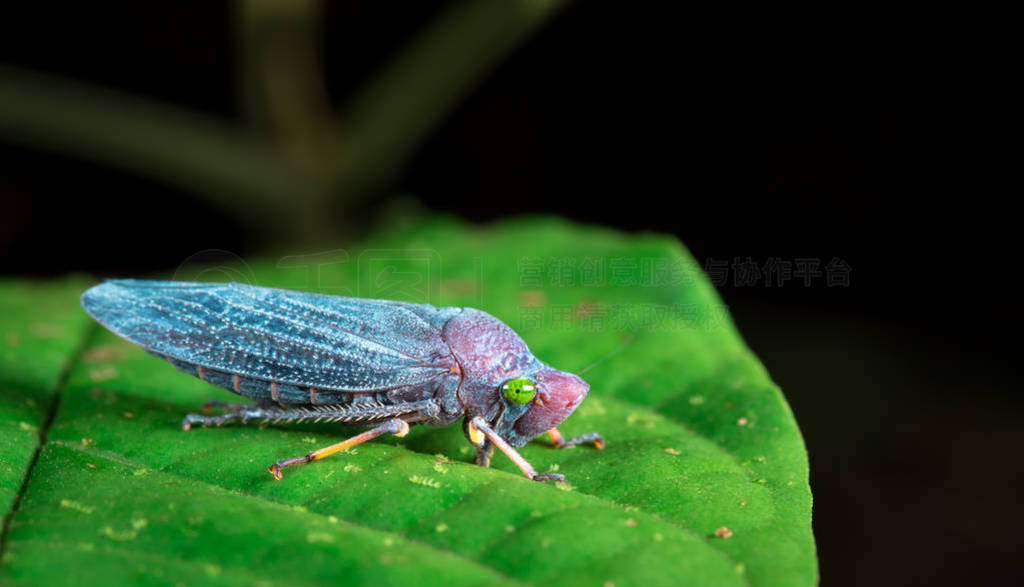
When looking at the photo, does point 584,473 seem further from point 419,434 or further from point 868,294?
point 868,294

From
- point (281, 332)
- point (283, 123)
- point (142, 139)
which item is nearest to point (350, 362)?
point (281, 332)

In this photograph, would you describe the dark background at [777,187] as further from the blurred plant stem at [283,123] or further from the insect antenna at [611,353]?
the insect antenna at [611,353]

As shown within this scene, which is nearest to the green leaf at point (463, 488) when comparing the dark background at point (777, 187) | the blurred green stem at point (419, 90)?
the blurred green stem at point (419, 90)

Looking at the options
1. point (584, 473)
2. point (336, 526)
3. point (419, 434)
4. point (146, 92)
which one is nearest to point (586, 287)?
point (419, 434)

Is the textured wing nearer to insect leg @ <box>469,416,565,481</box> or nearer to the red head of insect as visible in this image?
the red head of insect

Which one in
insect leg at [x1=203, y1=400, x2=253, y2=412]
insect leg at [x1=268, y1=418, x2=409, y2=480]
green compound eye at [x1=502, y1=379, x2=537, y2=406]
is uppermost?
green compound eye at [x1=502, y1=379, x2=537, y2=406]

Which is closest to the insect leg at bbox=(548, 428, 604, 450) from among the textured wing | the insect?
the insect

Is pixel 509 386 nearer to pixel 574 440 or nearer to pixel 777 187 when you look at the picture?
pixel 574 440
